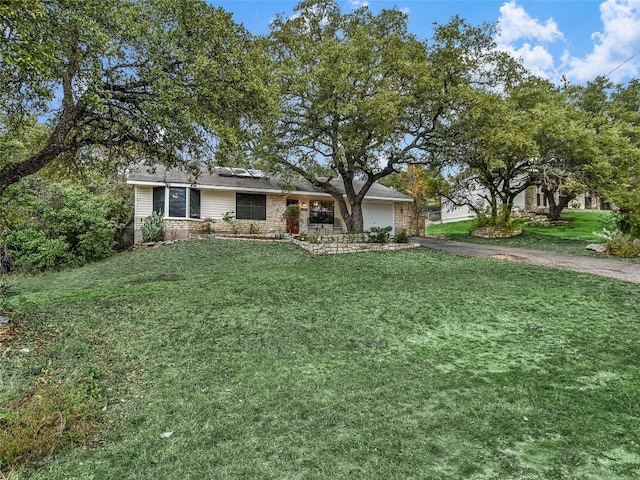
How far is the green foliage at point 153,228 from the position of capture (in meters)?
16.5

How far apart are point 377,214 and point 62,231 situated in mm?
15284

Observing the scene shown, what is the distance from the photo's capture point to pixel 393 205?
23.0 m

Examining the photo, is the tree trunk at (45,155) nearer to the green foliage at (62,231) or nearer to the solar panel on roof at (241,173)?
the green foliage at (62,231)

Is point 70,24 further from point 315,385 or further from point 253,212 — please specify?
point 253,212

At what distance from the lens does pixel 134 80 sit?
265 inches

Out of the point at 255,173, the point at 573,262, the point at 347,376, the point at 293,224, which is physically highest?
the point at 255,173

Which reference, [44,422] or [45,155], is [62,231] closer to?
[45,155]

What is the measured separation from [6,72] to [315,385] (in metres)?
6.32

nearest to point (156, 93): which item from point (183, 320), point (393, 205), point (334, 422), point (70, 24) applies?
point (70, 24)

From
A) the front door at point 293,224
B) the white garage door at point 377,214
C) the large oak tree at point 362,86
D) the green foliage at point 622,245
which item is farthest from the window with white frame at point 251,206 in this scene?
the green foliage at point 622,245

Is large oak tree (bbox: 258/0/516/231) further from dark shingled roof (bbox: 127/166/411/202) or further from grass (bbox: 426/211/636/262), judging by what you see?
grass (bbox: 426/211/636/262)

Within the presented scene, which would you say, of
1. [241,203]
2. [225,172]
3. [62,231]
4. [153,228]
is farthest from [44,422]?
[225,172]

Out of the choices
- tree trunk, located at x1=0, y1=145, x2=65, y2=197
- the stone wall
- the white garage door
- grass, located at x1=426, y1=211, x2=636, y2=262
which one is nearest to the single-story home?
the white garage door

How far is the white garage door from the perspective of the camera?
22.1 metres
